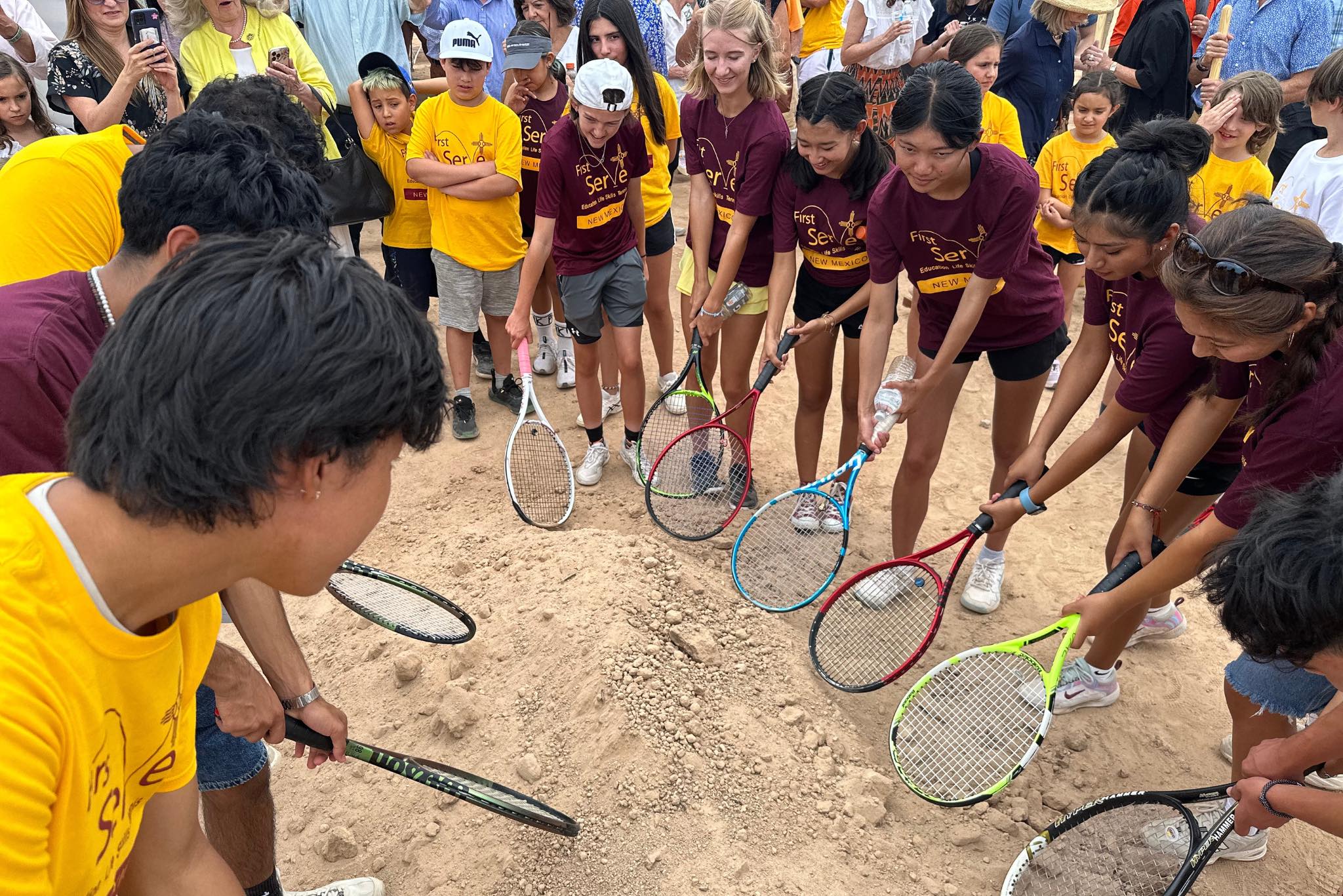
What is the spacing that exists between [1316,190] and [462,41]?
422 cm

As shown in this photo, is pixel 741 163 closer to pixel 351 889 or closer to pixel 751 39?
pixel 751 39

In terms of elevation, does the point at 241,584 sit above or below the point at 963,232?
below

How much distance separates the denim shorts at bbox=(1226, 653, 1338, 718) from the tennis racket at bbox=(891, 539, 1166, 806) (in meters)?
0.43

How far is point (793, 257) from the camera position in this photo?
4.46 metres

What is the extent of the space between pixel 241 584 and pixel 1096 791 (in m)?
3.00

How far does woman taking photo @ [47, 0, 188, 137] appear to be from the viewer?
490 cm

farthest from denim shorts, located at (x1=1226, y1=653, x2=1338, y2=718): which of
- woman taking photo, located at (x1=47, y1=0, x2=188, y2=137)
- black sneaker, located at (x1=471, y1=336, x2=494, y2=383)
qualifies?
woman taking photo, located at (x1=47, y1=0, x2=188, y2=137)

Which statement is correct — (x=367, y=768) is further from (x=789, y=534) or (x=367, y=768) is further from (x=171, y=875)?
(x=789, y=534)

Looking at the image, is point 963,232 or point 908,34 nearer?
point 963,232

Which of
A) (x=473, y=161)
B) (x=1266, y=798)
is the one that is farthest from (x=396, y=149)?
(x=1266, y=798)

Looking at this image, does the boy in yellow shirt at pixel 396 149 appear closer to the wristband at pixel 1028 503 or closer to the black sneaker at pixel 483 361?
the black sneaker at pixel 483 361

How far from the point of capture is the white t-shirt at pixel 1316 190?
4023 millimetres

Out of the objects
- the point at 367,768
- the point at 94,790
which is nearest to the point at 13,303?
the point at 94,790

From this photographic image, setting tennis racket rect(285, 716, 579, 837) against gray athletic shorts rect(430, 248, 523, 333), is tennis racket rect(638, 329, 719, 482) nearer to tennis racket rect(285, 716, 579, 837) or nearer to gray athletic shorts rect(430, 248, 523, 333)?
gray athletic shorts rect(430, 248, 523, 333)
